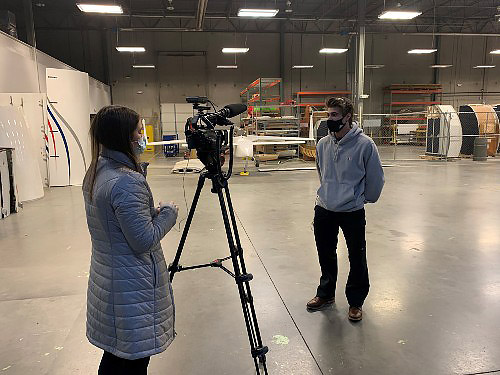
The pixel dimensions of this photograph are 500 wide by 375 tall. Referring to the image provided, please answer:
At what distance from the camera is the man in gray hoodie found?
8.23 ft

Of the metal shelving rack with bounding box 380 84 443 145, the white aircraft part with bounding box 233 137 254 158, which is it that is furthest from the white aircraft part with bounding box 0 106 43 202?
the metal shelving rack with bounding box 380 84 443 145

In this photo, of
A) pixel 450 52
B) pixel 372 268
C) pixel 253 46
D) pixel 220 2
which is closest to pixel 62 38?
pixel 220 2

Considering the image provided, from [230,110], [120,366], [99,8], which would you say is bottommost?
[120,366]

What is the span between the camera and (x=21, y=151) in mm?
6852

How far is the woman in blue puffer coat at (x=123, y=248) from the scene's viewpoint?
52.5 inches

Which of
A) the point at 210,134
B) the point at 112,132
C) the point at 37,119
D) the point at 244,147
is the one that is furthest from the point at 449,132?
the point at 112,132

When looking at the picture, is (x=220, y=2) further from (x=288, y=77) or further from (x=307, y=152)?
(x=307, y=152)

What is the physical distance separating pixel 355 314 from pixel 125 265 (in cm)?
187

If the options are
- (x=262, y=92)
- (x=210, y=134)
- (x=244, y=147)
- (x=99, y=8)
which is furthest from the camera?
(x=262, y=92)

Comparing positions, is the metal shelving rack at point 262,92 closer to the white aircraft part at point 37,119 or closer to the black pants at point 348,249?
the white aircraft part at point 37,119

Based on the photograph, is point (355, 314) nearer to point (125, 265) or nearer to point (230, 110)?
point (230, 110)

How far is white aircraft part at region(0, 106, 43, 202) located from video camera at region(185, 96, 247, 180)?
615cm

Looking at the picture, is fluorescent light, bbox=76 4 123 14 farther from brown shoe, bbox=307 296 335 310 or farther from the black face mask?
brown shoe, bbox=307 296 335 310

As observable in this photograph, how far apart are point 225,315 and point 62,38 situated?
21.2 meters
